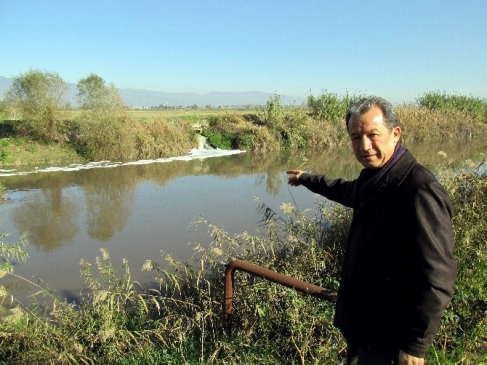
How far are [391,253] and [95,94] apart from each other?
20856 millimetres

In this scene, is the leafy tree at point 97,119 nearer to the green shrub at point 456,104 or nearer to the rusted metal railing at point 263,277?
the rusted metal railing at point 263,277

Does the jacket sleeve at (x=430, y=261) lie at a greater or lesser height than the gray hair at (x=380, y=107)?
lesser

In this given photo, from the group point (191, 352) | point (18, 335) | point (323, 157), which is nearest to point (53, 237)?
point (18, 335)

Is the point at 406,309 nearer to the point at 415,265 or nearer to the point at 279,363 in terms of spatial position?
the point at 415,265

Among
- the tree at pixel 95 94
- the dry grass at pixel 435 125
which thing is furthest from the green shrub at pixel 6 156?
the dry grass at pixel 435 125

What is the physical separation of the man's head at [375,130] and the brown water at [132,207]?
3.23 meters

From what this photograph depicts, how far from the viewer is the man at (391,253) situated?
1.73m

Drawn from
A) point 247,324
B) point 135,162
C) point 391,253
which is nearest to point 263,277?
point 247,324

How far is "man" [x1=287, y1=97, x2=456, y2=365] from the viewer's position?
1.73 m

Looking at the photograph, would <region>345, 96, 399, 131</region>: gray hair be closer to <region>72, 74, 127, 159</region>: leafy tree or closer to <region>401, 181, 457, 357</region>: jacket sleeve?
<region>401, 181, 457, 357</region>: jacket sleeve

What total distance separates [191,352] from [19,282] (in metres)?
4.73

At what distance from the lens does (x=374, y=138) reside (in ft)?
6.64

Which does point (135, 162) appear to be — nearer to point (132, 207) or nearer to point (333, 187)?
point (132, 207)

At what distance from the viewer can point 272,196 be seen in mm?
12695
